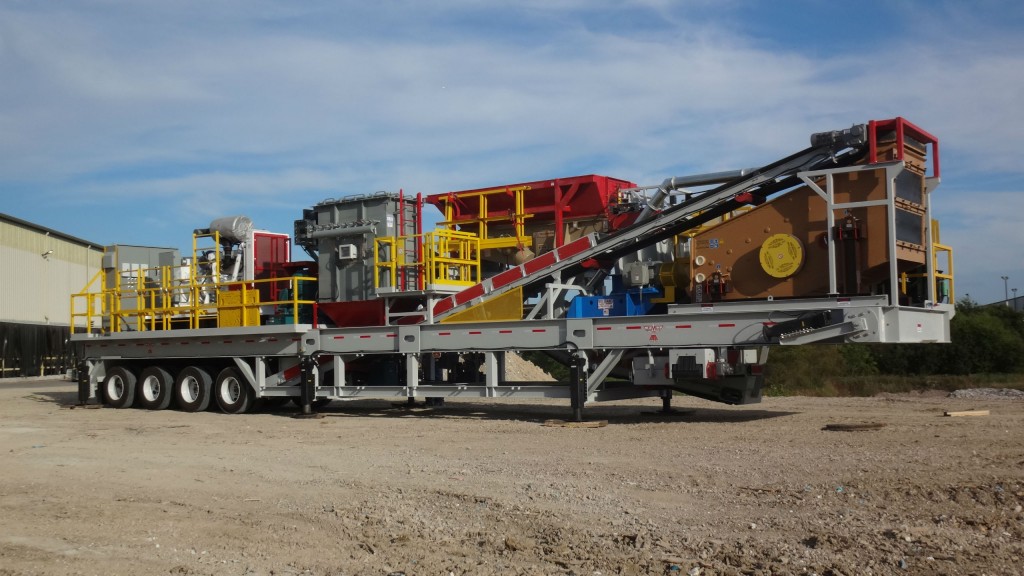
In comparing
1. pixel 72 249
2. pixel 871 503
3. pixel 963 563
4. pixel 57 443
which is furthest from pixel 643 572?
pixel 72 249

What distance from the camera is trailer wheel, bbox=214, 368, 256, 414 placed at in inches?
717

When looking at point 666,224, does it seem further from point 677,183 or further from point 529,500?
point 529,500

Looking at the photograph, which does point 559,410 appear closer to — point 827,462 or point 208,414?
point 208,414

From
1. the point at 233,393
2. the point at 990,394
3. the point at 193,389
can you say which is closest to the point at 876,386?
the point at 990,394

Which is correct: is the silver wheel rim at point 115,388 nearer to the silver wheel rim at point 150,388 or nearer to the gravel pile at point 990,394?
the silver wheel rim at point 150,388

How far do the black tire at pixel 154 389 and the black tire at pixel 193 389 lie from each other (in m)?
0.17

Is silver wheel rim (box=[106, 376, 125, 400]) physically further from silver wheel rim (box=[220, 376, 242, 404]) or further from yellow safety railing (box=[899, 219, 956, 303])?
yellow safety railing (box=[899, 219, 956, 303])

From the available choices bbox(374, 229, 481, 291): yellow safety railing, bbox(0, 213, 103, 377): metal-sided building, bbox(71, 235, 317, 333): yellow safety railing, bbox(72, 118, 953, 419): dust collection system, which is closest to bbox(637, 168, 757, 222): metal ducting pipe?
bbox(72, 118, 953, 419): dust collection system

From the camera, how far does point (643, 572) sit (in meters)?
5.75

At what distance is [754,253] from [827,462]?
182 inches

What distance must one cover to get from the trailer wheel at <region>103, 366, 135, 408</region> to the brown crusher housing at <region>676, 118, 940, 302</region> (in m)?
12.0

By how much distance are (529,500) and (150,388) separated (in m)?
13.8

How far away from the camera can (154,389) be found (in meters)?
19.6

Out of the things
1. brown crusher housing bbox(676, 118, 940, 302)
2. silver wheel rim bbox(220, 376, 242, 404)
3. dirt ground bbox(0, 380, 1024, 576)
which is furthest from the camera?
silver wheel rim bbox(220, 376, 242, 404)
